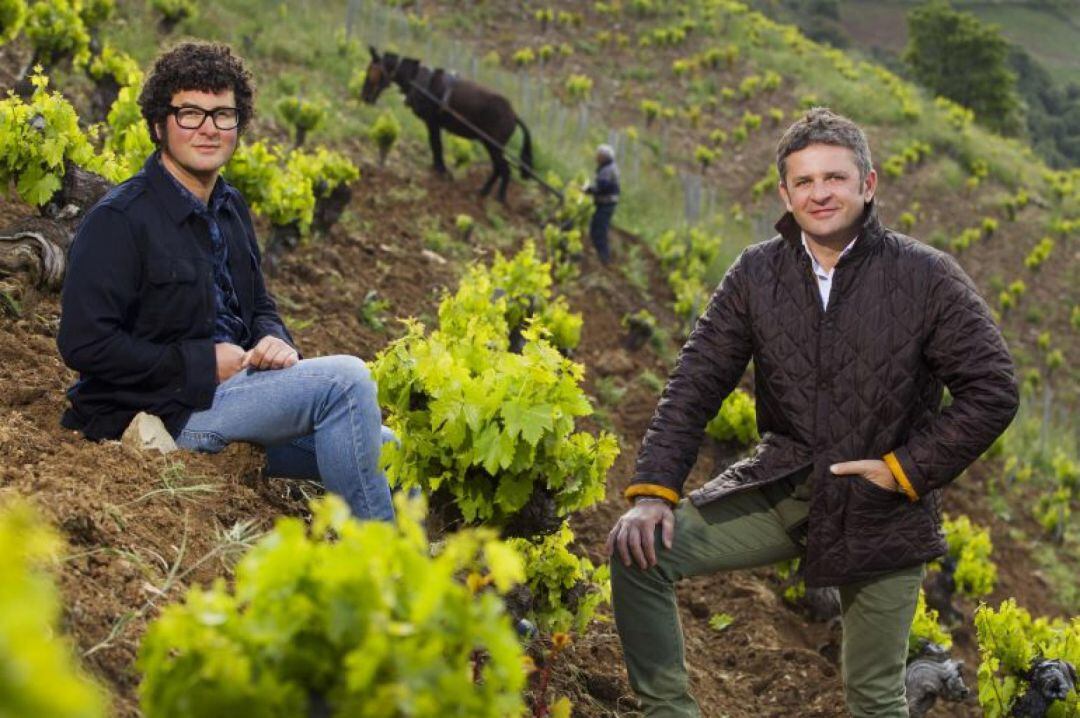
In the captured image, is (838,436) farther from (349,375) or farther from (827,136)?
(349,375)

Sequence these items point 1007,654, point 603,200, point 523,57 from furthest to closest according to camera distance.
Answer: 1. point 523,57
2. point 603,200
3. point 1007,654

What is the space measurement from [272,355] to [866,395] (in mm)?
1954

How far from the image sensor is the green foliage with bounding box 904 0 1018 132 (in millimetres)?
41781

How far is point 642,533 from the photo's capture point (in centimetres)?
341

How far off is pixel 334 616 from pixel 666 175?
22599 mm

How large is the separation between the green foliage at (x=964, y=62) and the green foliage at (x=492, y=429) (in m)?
42.6

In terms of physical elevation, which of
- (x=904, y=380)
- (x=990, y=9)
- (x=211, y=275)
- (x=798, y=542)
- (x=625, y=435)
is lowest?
(x=625, y=435)

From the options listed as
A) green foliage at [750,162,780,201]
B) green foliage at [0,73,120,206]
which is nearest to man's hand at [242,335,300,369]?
green foliage at [0,73,120,206]

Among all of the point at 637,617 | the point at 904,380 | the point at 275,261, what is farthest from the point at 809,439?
the point at 275,261

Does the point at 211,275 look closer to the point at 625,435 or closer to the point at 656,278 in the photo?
the point at 625,435

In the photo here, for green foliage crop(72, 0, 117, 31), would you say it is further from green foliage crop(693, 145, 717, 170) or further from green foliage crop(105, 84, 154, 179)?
green foliage crop(693, 145, 717, 170)

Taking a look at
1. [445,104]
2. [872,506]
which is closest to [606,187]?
[445,104]

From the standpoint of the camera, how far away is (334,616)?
5.21 feet

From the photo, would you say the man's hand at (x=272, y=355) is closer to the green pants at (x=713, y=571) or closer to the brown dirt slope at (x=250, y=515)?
the brown dirt slope at (x=250, y=515)
